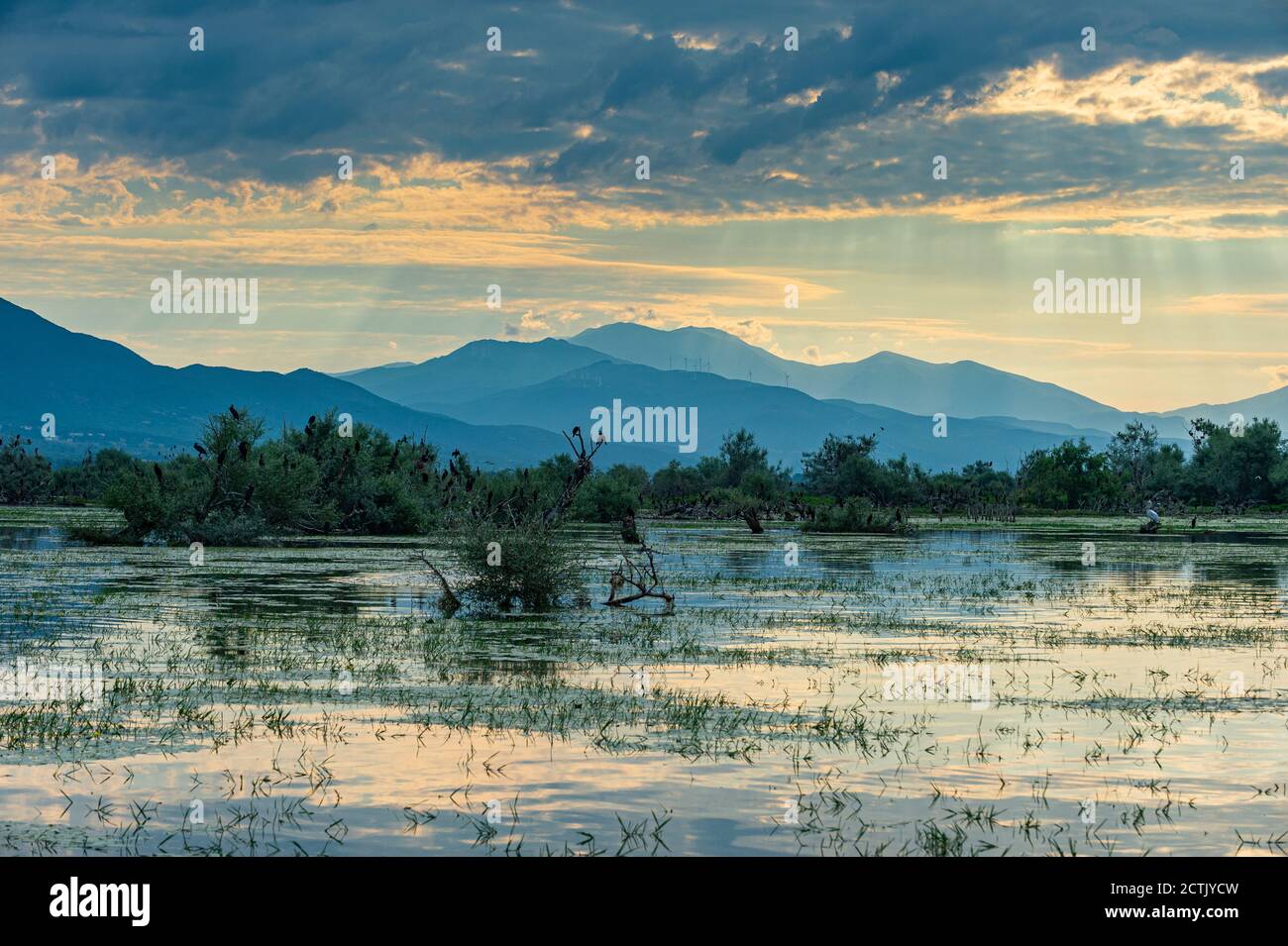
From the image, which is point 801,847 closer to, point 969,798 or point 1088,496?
point 969,798

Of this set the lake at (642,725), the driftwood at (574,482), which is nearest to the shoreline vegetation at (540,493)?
the driftwood at (574,482)

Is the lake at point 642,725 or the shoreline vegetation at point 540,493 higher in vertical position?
the shoreline vegetation at point 540,493

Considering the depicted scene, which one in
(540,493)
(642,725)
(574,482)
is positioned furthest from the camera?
(540,493)

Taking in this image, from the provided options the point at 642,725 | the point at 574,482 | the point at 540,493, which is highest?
the point at 540,493

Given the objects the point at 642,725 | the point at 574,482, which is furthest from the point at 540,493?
the point at 642,725

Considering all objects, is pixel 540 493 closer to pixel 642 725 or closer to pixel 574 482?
pixel 574 482

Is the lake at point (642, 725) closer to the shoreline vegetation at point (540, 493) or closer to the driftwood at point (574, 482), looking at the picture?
the shoreline vegetation at point (540, 493)

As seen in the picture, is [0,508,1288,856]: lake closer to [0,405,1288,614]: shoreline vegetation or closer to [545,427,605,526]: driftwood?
[0,405,1288,614]: shoreline vegetation

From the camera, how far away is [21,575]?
34.3m

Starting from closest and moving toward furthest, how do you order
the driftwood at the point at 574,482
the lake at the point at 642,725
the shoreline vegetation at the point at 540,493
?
the lake at the point at 642,725 < the shoreline vegetation at the point at 540,493 < the driftwood at the point at 574,482

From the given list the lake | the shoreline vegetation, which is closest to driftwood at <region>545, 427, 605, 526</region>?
the shoreline vegetation

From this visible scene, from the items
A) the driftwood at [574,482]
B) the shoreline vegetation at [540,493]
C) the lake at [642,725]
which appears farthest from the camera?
the driftwood at [574,482]

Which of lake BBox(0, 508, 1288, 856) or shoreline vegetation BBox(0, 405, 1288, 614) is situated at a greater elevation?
shoreline vegetation BBox(0, 405, 1288, 614)
